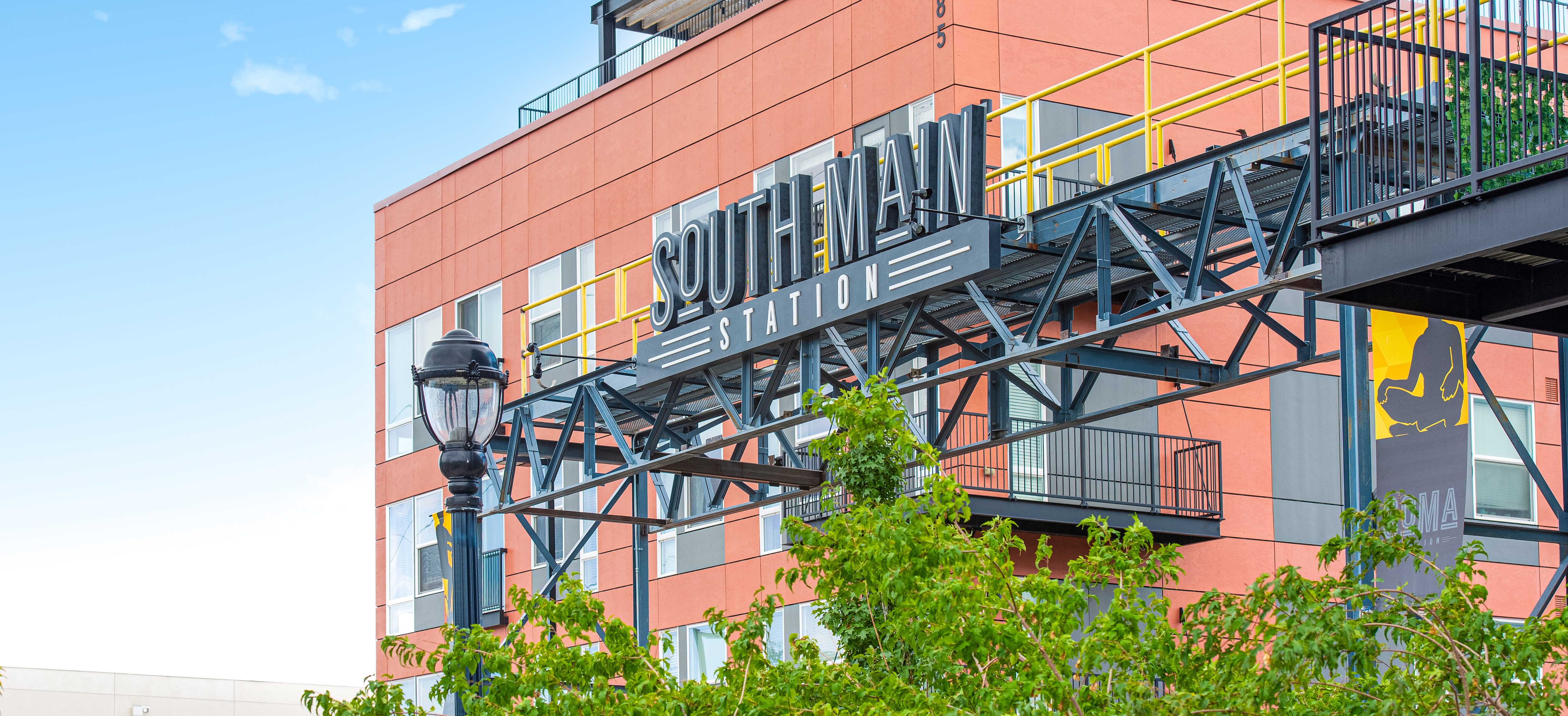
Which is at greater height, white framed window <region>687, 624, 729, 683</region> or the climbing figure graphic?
the climbing figure graphic

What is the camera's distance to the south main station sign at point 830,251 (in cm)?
1833

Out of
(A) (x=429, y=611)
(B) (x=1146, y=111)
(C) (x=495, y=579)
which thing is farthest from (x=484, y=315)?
(B) (x=1146, y=111)

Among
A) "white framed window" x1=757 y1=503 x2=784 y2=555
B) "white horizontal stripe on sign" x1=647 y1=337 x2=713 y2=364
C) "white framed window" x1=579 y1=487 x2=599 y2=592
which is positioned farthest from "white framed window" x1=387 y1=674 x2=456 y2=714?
"white horizontal stripe on sign" x1=647 y1=337 x2=713 y2=364

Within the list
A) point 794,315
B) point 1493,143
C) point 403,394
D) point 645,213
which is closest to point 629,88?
point 645,213

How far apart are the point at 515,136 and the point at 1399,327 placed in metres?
22.9

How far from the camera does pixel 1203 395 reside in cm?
2800

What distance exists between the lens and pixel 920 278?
61.6 feet

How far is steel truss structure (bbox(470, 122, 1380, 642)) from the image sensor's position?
1655cm

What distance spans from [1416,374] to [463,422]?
7660 mm

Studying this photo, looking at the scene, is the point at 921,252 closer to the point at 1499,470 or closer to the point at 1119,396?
the point at 1119,396

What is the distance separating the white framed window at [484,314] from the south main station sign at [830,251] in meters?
13.4

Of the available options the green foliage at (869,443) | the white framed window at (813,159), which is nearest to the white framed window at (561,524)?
the white framed window at (813,159)

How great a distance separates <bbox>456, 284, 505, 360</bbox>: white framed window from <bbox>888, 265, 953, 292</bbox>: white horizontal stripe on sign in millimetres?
17339

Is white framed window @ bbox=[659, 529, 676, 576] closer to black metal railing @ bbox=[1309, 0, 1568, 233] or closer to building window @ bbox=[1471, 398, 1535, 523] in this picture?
building window @ bbox=[1471, 398, 1535, 523]
